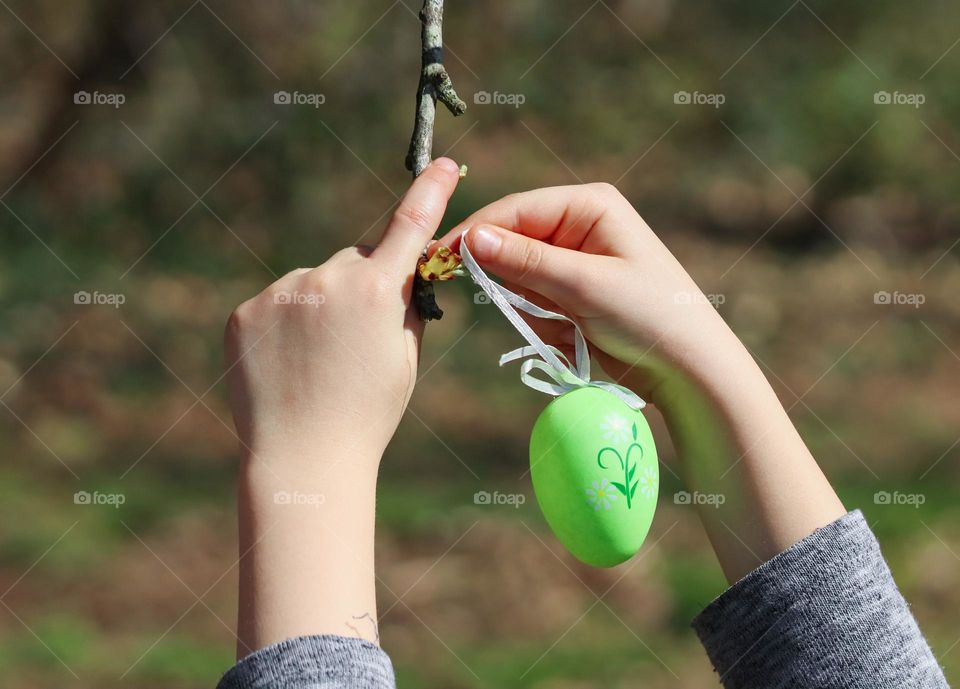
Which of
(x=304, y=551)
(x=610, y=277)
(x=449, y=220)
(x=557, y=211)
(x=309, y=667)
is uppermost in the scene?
(x=449, y=220)

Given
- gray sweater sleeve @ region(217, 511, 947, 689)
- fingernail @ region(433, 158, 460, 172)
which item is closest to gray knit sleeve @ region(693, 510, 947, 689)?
gray sweater sleeve @ region(217, 511, 947, 689)

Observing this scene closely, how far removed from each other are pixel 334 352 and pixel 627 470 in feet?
1.62

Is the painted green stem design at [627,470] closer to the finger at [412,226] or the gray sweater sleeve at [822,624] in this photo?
the gray sweater sleeve at [822,624]

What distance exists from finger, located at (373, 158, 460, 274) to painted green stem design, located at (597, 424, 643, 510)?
1.31ft

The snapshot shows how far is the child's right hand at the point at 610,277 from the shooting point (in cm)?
137

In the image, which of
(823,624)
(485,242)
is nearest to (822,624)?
(823,624)

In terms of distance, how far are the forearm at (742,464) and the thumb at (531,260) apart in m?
0.21

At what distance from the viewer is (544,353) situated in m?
1.46

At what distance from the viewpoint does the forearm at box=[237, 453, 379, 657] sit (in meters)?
1.03

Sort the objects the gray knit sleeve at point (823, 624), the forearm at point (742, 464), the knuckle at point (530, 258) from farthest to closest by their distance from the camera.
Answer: the knuckle at point (530, 258) → the forearm at point (742, 464) → the gray knit sleeve at point (823, 624)

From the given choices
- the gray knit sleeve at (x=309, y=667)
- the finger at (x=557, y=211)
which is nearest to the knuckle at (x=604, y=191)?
the finger at (x=557, y=211)

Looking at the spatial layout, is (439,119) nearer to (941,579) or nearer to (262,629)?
(941,579)

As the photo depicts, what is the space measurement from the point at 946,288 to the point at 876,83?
43.3 inches

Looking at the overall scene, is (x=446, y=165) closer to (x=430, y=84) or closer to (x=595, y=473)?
(x=430, y=84)
